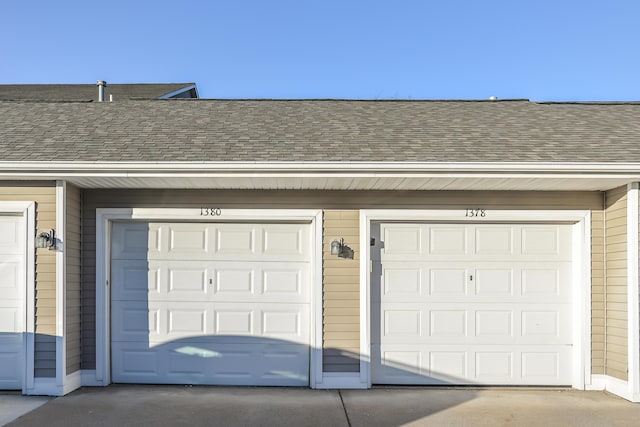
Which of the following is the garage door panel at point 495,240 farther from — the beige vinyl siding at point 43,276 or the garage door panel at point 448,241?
the beige vinyl siding at point 43,276

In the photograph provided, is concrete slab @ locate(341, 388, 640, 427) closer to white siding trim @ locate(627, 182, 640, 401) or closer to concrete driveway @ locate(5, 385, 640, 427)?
concrete driveway @ locate(5, 385, 640, 427)

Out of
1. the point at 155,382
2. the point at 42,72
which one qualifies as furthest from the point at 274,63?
the point at 155,382

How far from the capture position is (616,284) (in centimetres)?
616

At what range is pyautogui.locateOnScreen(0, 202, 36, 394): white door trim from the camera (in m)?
5.93

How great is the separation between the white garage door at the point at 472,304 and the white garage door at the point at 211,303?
103 cm

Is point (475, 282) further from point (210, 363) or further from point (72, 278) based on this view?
point (72, 278)

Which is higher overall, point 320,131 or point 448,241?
point 320,131

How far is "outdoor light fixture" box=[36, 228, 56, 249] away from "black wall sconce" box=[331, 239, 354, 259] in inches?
126

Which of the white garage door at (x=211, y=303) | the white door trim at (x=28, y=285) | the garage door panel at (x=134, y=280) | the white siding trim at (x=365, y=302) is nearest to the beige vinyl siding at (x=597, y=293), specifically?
the white siding trim at (x=365, y=302)

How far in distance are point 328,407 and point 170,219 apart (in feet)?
9.56

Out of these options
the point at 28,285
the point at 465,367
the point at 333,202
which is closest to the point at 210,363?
the point at 28,285

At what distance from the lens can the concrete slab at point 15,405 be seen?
518 centimetres

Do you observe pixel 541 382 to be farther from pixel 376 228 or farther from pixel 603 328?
pixel 376 228

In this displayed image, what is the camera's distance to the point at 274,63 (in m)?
17.0
